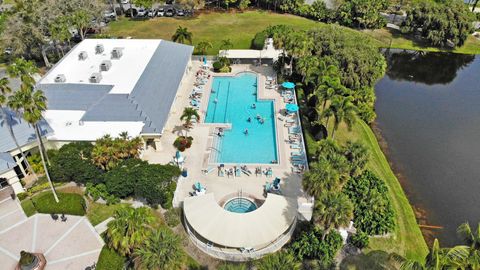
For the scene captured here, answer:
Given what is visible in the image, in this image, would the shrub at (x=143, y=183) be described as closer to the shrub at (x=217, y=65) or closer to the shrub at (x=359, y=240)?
the shrub at (x=359, y=240)

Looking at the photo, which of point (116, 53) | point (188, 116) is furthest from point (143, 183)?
point (116, 53)

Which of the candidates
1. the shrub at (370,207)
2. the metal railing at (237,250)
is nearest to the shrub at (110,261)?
the metal railing at (237,250)

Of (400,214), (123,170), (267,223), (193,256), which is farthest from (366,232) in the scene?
(123,170)

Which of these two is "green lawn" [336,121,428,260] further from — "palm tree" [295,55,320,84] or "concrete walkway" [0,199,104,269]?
"concrete walkway" [0,199,104,269]

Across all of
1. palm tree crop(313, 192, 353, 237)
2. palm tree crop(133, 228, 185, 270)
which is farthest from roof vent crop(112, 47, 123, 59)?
palm tree crop(313, 192, 353, 237)

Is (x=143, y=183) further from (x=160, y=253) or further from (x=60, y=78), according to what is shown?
(x=60, y=78)

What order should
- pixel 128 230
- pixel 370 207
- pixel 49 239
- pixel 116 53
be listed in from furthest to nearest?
pixel 116 53 < pixel 370 207 < pixel 49 239 < pixel 128 230
